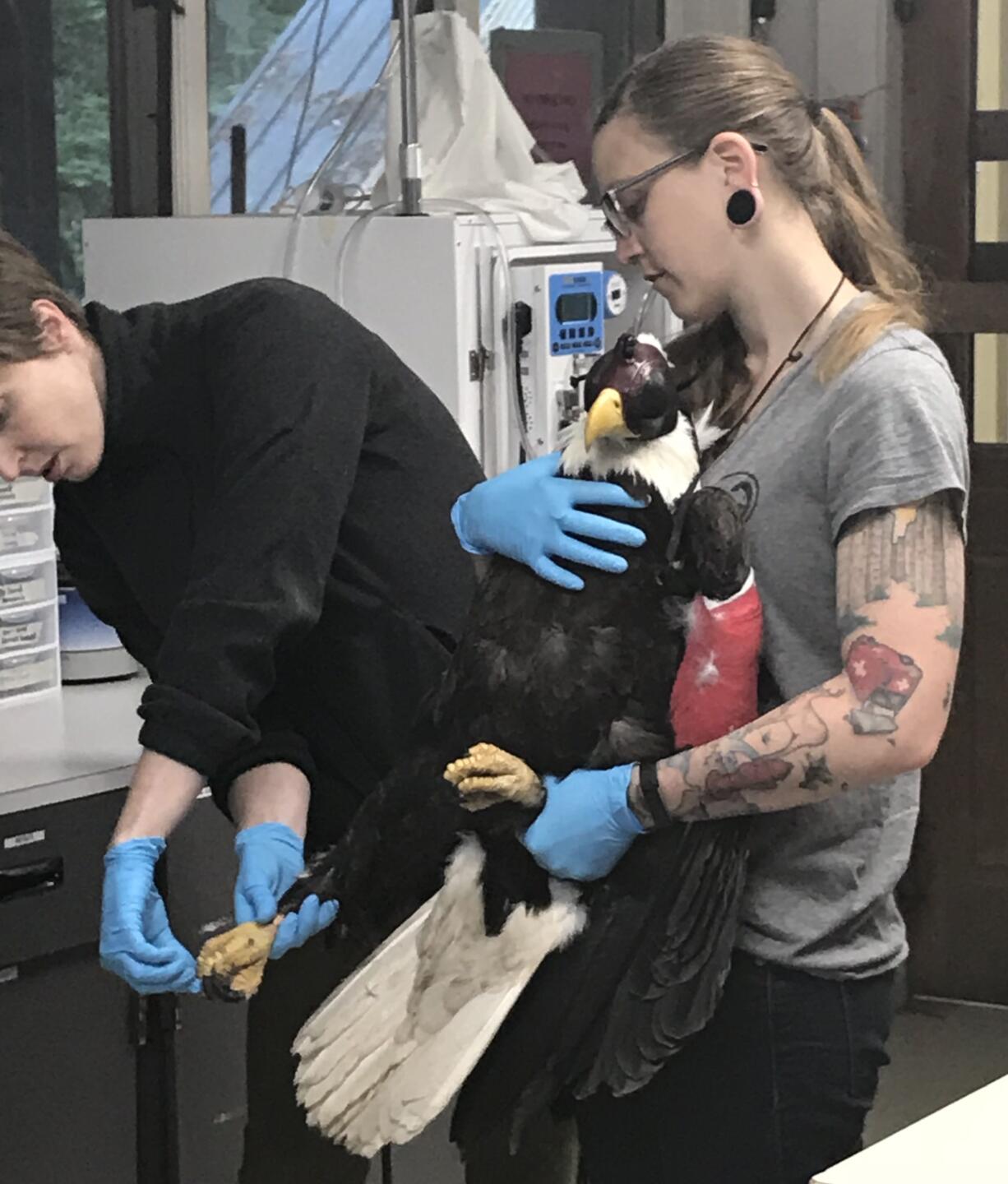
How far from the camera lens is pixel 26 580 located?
243 centimetres

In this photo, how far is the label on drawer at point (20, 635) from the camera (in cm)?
241

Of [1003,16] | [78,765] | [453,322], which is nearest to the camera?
[78,765]

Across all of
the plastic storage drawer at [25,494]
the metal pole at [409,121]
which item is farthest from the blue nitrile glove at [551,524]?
the metal pole at [409,121]

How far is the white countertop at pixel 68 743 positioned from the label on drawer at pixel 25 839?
0.10ft

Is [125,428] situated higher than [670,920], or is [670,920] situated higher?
[125,428]

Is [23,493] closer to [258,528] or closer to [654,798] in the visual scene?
[258,528]

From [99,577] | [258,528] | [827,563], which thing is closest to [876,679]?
[827,563]

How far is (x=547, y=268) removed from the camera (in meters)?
2.56

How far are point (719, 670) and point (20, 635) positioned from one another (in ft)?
A: 4.63

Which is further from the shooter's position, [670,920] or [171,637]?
[171,637]

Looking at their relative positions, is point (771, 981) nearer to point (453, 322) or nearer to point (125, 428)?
point (125, 428)

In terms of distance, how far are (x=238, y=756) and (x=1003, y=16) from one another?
7.97ft

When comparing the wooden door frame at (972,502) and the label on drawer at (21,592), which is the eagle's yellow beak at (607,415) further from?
the wooden door frame at (972,502)

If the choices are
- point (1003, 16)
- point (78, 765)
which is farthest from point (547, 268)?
point (1003, 16)
